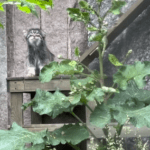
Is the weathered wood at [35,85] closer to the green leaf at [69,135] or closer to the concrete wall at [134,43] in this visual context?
the green leaf at [69,135]

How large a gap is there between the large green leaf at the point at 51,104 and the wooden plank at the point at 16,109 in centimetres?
39

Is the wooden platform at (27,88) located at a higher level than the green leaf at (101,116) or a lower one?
higher

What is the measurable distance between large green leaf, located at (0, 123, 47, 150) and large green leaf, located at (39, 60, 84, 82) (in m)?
0.32

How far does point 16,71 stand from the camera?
2.52m

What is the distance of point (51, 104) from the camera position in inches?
60.9

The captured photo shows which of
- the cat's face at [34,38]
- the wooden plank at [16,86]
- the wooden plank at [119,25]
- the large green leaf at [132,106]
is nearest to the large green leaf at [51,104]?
the large green leaf at [132,106]

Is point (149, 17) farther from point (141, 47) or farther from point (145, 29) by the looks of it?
point (141, 47)

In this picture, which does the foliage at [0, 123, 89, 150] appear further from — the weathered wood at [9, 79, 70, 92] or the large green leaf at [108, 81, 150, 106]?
the weathered wood at [9, 79, 70, 92]

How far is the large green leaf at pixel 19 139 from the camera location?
56.2 inches

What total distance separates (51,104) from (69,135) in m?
0.21

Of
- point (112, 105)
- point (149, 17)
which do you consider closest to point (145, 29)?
point (149, 17)

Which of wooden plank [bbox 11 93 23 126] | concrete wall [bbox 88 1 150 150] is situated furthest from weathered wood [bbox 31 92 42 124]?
concrete wall [bbox 88 1 150 150]

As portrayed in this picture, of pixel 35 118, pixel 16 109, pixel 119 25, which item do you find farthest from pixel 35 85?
pixel 119 25

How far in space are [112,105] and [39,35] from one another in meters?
1.10
